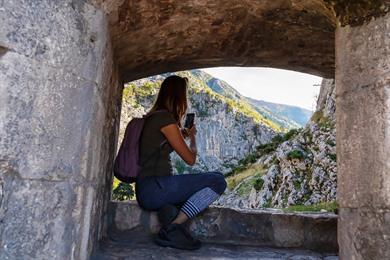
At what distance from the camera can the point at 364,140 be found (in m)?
2.13

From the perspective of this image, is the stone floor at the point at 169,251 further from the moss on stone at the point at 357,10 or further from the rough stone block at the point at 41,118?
the moss on stone at the point at 357,10

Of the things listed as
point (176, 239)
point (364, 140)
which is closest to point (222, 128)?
point (176, 239)

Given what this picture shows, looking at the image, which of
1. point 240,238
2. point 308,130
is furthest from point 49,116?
point 308,130

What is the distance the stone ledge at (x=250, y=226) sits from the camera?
11.5ft

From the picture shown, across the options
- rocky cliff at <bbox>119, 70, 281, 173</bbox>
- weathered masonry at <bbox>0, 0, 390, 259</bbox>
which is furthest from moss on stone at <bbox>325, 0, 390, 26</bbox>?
rocky cliff at <bbox>119, 70, 281, 173</bbox>

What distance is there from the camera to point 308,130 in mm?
14469

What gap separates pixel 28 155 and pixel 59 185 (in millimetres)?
208

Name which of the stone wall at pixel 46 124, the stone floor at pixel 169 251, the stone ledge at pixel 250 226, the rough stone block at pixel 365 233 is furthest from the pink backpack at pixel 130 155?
the rough stone block at pixel 365 233

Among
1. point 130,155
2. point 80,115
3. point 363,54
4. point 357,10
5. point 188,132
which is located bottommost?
point 130,155

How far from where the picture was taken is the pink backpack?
131 inches

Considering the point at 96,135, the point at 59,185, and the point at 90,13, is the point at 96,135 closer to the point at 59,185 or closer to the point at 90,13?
the point at 59,185

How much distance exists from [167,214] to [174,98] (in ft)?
2.97

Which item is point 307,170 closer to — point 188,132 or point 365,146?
point 188,132

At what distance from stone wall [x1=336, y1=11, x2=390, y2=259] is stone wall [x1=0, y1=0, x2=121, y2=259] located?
1.37 meters
